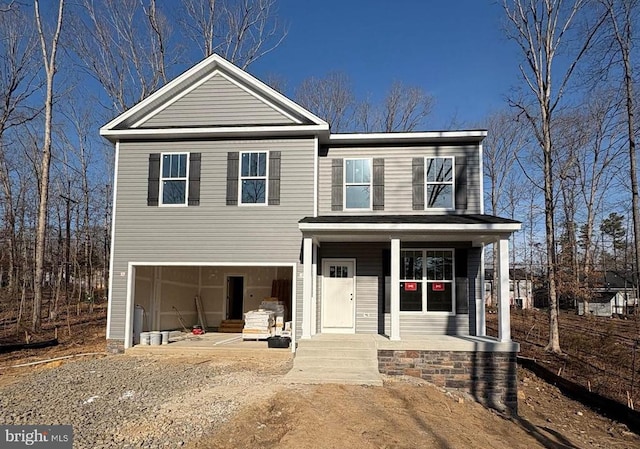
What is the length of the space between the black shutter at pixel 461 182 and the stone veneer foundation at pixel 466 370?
408 centimetres

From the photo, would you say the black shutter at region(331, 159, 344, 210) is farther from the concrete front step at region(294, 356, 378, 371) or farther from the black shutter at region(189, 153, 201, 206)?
the concrete front step at region(294, 356, 378, 371)

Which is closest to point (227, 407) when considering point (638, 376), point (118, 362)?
point (118, 362)

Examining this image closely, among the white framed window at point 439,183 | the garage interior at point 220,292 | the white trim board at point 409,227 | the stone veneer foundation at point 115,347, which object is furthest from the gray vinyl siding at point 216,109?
the stone veneer foundation at point 115,347

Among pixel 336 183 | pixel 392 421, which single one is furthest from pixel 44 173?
pixel 392 421

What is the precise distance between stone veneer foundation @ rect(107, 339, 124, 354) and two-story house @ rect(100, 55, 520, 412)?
0.08ft

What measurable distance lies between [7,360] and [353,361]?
8573 mm

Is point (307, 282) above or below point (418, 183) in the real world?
below

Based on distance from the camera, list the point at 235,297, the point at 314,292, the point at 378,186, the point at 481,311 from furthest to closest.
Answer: the point at 235,297
the point at 378,186
the point at 481,311
the point at 314,292

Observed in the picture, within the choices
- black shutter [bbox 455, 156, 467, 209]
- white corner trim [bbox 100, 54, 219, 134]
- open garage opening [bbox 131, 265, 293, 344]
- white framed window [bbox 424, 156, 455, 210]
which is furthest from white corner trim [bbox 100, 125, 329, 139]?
open garage opening [bbox 131, 265, 293, 344]

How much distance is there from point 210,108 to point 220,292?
644cm

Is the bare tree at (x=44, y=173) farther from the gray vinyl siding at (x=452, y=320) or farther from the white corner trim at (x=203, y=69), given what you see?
the gray vinyl siding at (x=452, y=320)

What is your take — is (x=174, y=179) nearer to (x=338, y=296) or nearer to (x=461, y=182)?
(x=338, y=296)

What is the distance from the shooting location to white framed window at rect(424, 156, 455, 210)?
1179 cm

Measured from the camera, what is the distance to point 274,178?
37.2 feet
